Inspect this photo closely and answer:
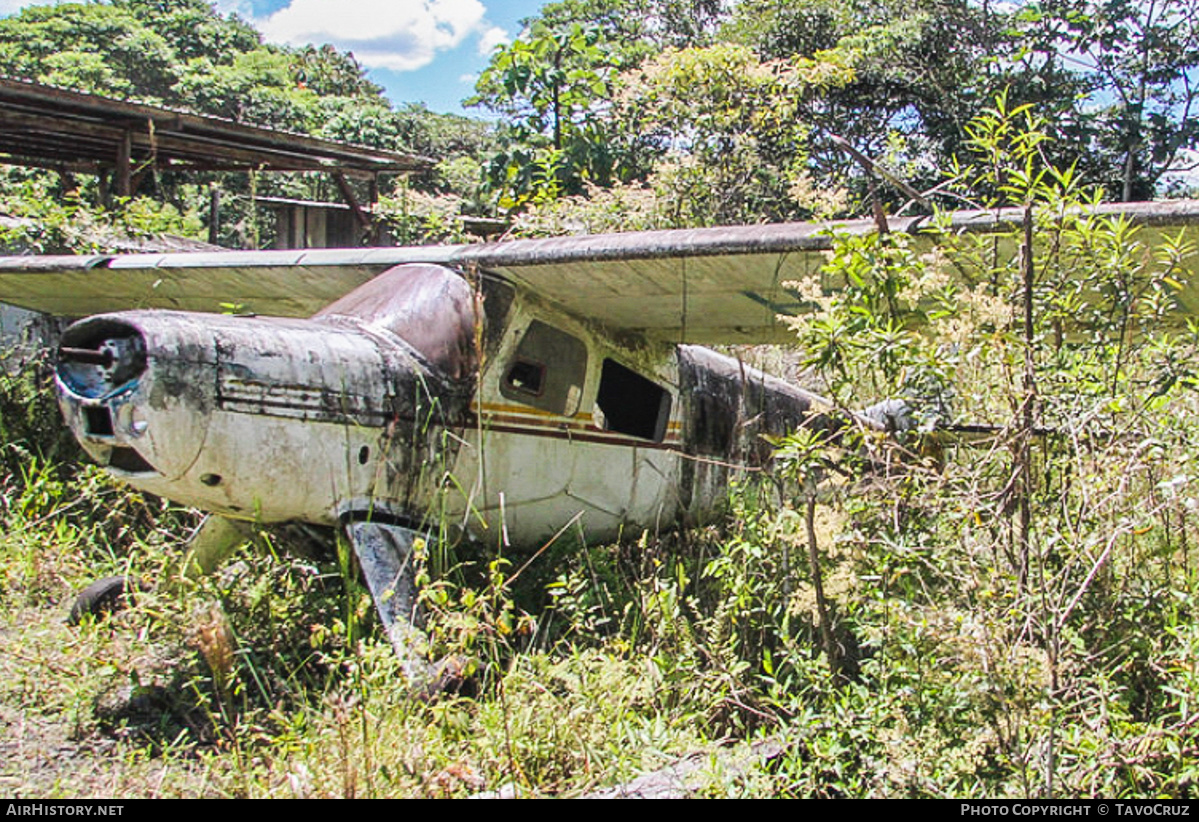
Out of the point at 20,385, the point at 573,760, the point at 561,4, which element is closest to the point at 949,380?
the point at 573,760

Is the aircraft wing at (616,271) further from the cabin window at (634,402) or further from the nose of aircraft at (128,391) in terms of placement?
the nose of aircraft at (128,391)

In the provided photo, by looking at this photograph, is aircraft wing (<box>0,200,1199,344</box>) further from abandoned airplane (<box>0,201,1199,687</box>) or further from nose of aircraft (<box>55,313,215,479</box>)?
nose of aircraft (<box>55,313,215,479</box>)

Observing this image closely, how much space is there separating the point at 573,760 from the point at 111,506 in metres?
4.63

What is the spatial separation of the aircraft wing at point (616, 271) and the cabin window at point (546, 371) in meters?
0.24

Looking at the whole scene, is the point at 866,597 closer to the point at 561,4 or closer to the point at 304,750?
the point at 304,750

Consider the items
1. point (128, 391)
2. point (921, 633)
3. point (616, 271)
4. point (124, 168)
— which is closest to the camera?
point (921, 633)

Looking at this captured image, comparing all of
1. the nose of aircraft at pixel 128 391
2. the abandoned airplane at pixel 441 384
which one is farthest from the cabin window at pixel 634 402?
the nose of aircraft at pixel 128 391

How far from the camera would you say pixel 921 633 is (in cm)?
317

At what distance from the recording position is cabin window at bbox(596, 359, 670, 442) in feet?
21.0

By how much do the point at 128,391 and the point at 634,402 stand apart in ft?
11.6

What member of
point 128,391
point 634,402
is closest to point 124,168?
point 634,402

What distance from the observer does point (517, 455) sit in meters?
5.45

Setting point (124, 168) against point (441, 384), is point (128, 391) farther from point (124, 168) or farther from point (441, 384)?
point (124, 168)

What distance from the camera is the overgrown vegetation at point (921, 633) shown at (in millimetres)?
3066
